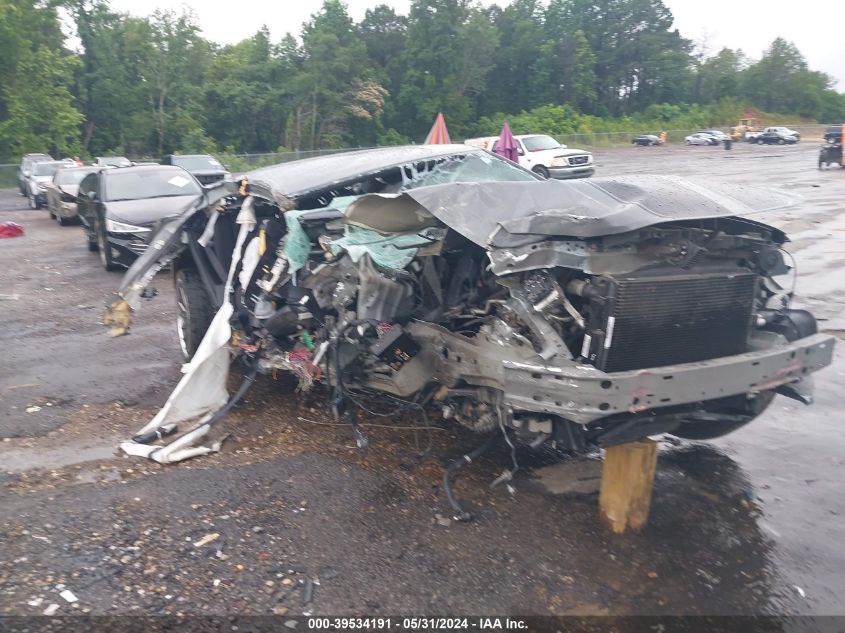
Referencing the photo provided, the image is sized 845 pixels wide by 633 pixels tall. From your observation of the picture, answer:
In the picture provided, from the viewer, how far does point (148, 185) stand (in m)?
12.2

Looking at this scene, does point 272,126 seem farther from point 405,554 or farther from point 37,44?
point 405,554

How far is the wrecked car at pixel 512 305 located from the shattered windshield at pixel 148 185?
725 cm

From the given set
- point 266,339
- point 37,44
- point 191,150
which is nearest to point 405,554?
point 266,339

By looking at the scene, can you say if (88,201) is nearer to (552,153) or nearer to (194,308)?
(194,308)

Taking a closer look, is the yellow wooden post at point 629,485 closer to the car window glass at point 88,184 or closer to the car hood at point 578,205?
the car hood at point 578,205

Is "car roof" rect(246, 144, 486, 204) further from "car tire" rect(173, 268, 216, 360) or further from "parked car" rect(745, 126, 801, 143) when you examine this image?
"parked car" rect(745, 126, 801, 143)

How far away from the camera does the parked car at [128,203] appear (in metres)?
11.1

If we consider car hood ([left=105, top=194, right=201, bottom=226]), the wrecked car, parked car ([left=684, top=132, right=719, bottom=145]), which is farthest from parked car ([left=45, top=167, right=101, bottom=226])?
parked car ([left=684, top=132, right=719, bottom=145])

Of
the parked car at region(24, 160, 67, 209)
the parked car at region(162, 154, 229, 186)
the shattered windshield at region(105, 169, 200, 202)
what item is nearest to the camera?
the shattered windshield at region(105, 169, 200, 202)

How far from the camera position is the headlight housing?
36.4 feet

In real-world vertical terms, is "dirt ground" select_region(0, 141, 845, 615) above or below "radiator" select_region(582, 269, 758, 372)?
below

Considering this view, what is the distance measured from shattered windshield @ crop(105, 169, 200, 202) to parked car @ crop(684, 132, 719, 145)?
4703cm

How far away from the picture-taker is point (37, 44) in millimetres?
41125

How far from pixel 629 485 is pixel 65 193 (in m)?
17.8
